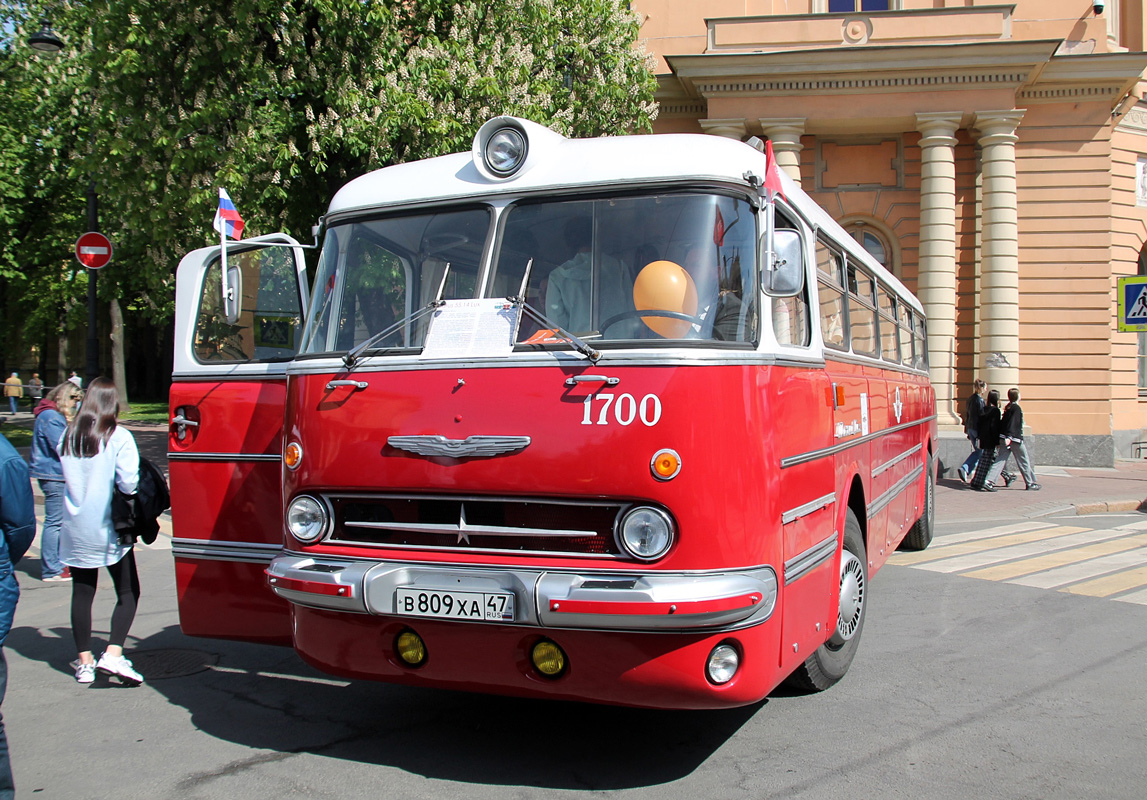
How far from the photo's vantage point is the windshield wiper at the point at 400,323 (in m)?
4.35

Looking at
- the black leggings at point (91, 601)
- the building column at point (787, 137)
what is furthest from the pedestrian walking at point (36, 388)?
the black leggings at point (91, 601)

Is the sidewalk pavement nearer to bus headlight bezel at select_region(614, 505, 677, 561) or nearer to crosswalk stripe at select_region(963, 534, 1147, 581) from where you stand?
crosswalk stripe at select_region(963, 534, 1147, 581)

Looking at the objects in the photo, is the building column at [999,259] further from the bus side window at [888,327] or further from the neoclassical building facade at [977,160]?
the bus side window at [888,327]

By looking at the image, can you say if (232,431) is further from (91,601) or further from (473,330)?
(473,330)

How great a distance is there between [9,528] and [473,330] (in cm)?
197

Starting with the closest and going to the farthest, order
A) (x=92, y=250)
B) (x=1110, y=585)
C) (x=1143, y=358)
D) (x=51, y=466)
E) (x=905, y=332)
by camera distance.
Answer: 1. (x=51, y=466)
2. (x=1110, y=585)
3. (x=905, y=332)
4. (x=92, y=250)
5. (x=1143, y=358)

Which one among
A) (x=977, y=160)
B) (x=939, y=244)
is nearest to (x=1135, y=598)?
(x=939, y=244)

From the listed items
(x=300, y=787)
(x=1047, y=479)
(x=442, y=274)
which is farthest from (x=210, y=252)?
(x=1047, y=479)

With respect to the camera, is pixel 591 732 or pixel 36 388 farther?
pixel 36 388

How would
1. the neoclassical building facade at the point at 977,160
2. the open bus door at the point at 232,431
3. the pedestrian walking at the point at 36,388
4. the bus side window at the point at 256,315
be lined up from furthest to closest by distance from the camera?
the pedestrian walking at the point at 36,388, the neoclassical building facade at the point at 977,160, the bus side window at the point at 256,315, the open bus door at the point at 232,431

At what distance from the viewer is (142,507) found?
570 centimetres

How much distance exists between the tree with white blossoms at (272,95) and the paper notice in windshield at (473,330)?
894 centimetres

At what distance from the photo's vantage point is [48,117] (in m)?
23.5

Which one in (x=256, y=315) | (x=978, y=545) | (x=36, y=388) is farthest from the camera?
(x=36, y=388)
